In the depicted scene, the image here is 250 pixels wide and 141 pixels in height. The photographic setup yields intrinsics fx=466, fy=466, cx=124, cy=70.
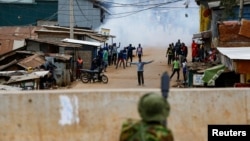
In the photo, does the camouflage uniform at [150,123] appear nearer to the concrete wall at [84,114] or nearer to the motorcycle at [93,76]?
the concrete wall at [84,114]

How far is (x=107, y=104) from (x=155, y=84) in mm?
16246

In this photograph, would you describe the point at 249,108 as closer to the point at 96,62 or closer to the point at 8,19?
the point at 96,62

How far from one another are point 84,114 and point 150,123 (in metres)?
3.16

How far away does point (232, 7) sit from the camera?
19.8 m

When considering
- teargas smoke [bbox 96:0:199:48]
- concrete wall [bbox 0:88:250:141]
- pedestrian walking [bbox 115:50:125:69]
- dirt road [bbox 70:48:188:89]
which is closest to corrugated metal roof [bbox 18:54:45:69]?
dirt road [bbox 70:48:188:89]

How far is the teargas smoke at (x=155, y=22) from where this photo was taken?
175ft

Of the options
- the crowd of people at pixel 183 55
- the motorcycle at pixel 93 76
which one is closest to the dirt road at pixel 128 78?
the motorcycle at pixel 93 76

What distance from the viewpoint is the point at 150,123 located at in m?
3.04

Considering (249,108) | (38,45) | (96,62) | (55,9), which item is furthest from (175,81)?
(55,9)

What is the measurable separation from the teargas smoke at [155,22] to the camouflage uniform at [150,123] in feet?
164

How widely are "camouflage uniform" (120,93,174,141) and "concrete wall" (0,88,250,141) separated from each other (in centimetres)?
303

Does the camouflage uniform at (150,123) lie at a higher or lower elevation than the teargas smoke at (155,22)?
lower

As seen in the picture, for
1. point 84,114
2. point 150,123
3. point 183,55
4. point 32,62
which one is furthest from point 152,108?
point 183,55

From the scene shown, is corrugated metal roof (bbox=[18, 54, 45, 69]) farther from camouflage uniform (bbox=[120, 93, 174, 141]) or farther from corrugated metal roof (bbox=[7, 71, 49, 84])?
camouflage uniform (bbox=[120, 93, 174, 141])
